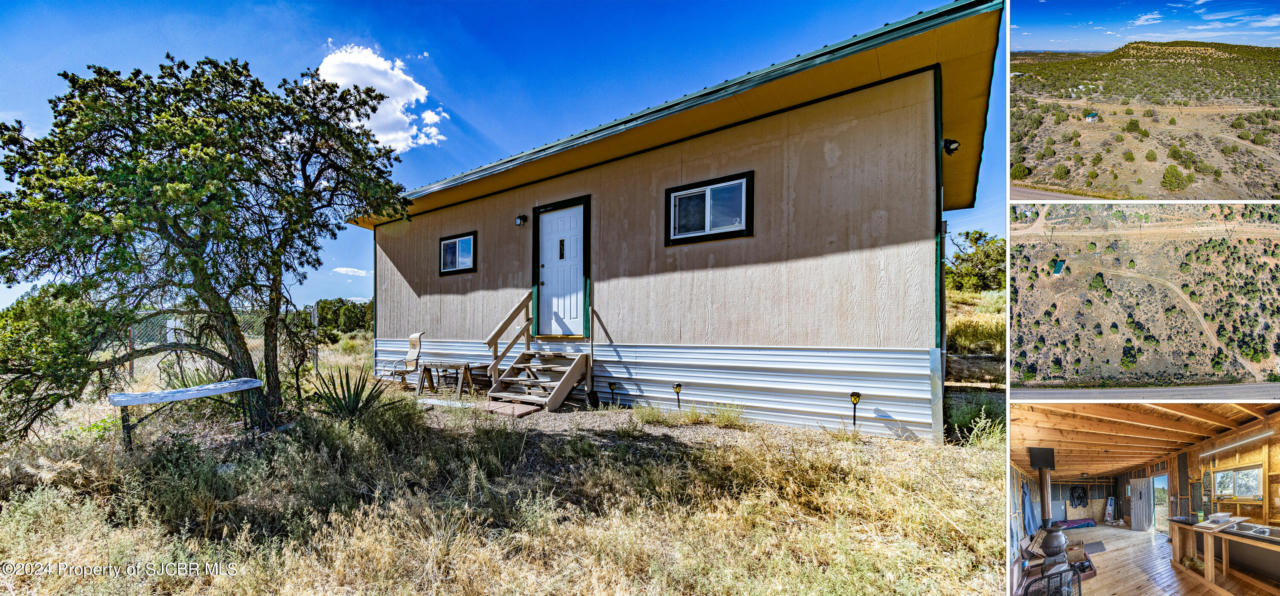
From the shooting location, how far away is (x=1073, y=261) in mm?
787

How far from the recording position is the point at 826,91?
503 cm

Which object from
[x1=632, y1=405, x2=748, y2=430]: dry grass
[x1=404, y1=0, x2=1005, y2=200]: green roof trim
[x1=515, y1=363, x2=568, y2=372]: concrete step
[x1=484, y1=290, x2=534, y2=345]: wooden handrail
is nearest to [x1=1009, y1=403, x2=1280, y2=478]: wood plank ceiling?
[x1=404, y1=0, x2=1005, y2=200]: green roof trim

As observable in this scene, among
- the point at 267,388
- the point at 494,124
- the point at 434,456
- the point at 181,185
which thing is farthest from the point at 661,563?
the point at 494,124

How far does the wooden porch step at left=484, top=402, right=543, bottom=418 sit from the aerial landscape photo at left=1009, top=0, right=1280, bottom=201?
5.42 m

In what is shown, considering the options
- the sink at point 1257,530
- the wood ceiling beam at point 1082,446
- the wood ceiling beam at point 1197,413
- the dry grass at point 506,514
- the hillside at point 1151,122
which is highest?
the hillside at point 1151,122

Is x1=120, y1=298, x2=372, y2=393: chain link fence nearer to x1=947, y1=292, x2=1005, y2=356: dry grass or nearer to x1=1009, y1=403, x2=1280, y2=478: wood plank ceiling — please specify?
x1=1009, y1=403, x2=1280, y2=478: wood plank ceiling

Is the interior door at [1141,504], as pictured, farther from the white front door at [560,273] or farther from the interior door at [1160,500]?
the white front door at [560,273]

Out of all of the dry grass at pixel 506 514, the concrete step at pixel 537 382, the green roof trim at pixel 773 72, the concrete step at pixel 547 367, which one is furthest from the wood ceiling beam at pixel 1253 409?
the concrete step at pixel 547 367

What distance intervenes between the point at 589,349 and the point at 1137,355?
639 cm

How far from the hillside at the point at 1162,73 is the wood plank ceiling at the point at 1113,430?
463 millimetres

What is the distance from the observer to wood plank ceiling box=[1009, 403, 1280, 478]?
691mm

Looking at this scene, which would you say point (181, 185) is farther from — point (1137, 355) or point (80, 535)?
point (1137, 355)

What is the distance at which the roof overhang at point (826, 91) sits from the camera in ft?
13.3

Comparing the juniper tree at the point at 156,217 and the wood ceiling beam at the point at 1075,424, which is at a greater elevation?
the juniper tree at the point at 156,217
